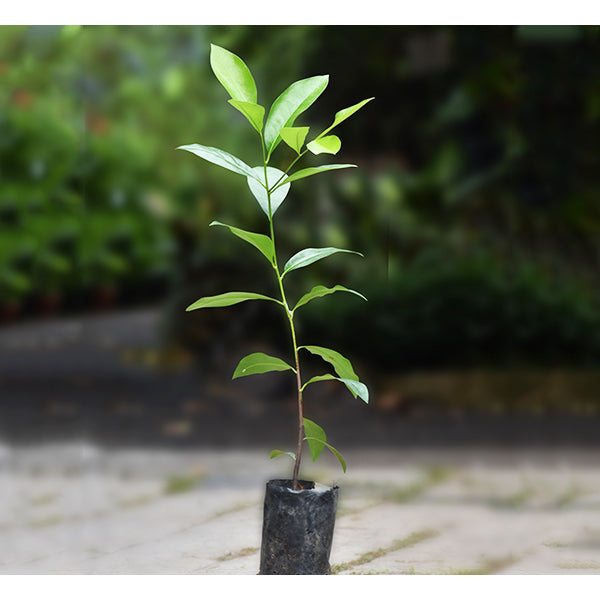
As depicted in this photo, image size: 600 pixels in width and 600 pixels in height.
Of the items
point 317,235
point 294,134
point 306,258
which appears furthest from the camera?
point 317,235

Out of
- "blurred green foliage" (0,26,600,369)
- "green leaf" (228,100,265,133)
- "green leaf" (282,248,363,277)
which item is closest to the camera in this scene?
"green leaf" (228,100,265,133)

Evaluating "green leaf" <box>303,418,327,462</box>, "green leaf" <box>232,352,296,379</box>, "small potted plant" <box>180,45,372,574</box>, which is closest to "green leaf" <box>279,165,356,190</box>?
"small potted plant" <box>180,45,372,574</box>

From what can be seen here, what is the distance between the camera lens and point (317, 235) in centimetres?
282

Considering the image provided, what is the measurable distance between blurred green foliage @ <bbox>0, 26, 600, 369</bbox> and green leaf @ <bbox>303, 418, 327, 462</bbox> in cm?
122

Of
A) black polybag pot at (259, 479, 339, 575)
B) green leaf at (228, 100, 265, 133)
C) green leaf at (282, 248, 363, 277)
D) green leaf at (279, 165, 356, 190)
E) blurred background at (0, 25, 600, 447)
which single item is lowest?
black polybag pot at (259, 479, 339, 575)

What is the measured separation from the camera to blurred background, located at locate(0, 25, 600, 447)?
8.79 ft

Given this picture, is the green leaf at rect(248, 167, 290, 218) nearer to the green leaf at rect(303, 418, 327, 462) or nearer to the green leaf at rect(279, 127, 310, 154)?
the green leaf at rect(279, 127, 310, 154)

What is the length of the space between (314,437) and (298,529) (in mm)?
181

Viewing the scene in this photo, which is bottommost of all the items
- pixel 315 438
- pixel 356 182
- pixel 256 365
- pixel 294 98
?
pixel 315 438

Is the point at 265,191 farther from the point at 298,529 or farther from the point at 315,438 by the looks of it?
the point at 298,529

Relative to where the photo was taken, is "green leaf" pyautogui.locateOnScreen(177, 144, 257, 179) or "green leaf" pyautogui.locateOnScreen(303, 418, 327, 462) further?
"green leaf" pyautogui.locateOnScreen(303, 418, 327, 462)

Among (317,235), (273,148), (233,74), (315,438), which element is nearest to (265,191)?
(273,148)

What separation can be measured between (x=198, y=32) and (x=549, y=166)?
136 cm
